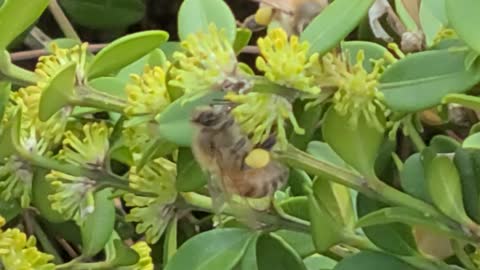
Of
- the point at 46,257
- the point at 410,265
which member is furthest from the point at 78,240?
the point at 410,265

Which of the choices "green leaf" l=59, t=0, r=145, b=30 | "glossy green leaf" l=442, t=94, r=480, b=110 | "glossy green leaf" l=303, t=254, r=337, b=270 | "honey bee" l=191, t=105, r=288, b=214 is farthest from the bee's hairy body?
"green leaf" l=59, t=0, r=145, b=30

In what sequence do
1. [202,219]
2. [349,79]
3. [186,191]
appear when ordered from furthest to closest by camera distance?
1. [202,219]
2. [186,191]
3. [349,79]

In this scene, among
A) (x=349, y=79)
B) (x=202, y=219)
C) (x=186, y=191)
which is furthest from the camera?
(x=202, y=219)

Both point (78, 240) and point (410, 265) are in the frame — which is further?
point (78, 240)

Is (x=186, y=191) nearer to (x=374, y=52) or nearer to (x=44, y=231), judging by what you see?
(x=374, y=52)

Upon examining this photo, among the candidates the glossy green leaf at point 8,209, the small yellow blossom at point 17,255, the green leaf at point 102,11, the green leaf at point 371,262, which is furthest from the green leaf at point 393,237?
the green leaf at point 102,11

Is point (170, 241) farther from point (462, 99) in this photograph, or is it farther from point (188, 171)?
point (462, 99)
